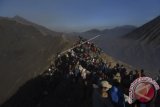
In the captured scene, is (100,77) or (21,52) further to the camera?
(21,52)

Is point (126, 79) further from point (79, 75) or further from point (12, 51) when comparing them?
point (12, 51)

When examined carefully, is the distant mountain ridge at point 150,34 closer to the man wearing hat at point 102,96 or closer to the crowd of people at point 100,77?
the crowd of people at point 100,77

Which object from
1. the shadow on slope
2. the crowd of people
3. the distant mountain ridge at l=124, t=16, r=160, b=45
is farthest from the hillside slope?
the crowd of people

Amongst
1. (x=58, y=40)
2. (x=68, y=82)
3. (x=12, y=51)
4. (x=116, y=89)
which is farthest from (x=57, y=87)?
(x=12, y=51)

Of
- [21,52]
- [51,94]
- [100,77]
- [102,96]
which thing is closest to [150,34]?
[21,52]

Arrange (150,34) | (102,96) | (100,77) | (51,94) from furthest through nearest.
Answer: (150,34) → (51,94) → (100,77) → (102,96)

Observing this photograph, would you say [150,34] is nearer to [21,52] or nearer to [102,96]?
[21,52]

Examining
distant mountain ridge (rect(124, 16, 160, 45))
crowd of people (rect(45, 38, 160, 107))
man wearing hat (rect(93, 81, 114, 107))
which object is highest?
man wearing hat (rect(93, 81, 114, 107))

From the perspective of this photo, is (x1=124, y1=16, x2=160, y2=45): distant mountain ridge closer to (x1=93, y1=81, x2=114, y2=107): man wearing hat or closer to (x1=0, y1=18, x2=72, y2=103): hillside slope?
(x1=0, y1=18, x2=72, y2=103): hillside slope

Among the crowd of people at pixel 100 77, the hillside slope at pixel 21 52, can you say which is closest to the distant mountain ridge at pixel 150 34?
the hillside slope at pixel 21 52
